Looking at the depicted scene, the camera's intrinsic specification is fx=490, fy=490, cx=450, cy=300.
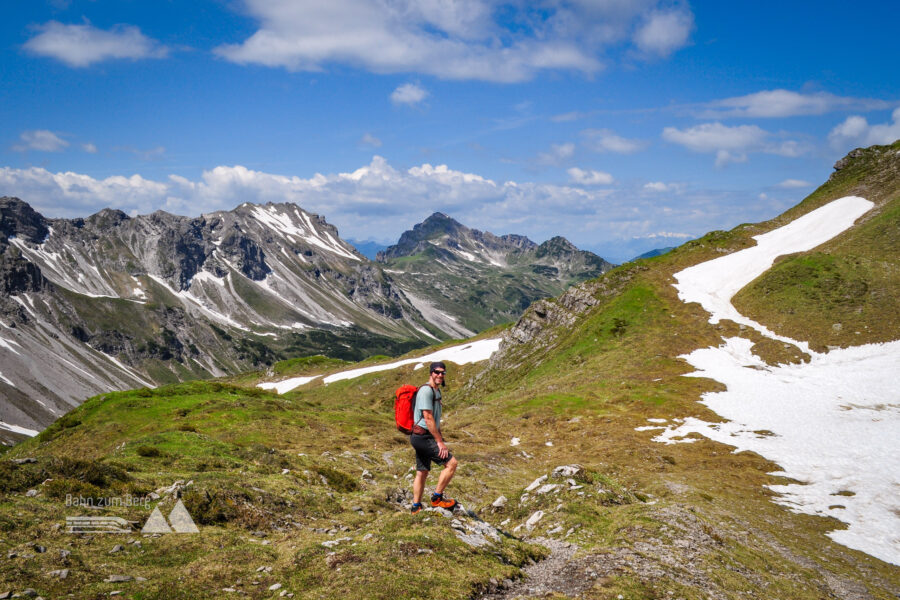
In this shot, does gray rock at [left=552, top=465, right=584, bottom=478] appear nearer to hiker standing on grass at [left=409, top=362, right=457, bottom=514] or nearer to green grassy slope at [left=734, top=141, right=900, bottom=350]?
hiker standing on grass at [left=409, top=362, right=457, bottom=514]

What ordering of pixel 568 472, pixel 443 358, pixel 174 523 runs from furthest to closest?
pixel 443 358
pixel 568 472
pixel 174 523

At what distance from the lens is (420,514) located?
1533 centimetres

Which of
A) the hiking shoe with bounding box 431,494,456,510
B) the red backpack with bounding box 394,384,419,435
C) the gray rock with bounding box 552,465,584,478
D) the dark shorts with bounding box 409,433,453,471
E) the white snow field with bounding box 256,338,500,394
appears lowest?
the white snow field with bounding box 256,338,500,394

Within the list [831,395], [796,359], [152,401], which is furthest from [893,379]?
[152,401]

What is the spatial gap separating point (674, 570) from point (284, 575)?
11491 millimetres

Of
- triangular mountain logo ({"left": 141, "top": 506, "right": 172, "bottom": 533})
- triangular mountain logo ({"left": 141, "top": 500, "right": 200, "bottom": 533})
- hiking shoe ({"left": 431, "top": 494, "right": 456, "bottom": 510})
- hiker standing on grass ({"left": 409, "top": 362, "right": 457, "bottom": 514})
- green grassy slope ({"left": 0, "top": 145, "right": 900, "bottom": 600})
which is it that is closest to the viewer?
green grassy slope ({"left": 0, "top": 145, "right": 900, "bottom": 600})

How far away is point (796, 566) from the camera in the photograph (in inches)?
766

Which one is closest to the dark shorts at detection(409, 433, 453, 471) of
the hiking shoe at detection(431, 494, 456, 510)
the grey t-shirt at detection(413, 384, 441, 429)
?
the grey t-shirt at detection(413, 384, 441, 429)

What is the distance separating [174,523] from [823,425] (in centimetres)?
4678

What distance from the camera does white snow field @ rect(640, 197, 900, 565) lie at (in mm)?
27734

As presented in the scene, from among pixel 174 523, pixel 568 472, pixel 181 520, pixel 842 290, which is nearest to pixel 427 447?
pixel 181 520

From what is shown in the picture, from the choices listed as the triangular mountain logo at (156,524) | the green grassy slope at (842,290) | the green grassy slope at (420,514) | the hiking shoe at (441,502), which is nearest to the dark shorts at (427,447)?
the hiking shoe at (441,502)

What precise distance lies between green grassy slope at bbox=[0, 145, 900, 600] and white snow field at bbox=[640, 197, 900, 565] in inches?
70.0

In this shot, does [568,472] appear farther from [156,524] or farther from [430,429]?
[156,524]
